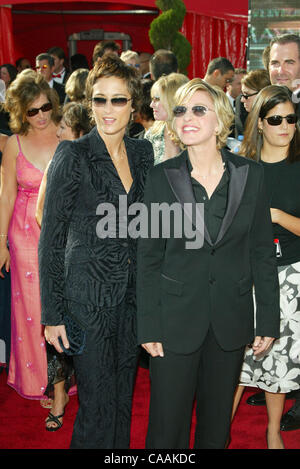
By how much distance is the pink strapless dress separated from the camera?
3.94 metres

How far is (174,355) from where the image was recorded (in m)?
2.51

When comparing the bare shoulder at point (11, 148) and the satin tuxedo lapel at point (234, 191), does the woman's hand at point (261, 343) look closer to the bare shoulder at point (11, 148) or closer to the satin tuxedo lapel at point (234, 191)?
the satin tuxedo lapel at point (234, 191)

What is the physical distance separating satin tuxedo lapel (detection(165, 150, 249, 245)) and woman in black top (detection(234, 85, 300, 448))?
0.70m

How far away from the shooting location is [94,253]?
→ 2619 millimetres

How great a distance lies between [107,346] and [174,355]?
0.34m

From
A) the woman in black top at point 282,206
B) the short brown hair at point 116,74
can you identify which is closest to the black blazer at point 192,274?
the short brown hair at point 116,74

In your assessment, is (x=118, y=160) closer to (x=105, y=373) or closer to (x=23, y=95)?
(x=105, y=373)

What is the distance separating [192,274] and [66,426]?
5.98 ft

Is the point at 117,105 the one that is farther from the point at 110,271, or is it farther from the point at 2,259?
the point at 2,259

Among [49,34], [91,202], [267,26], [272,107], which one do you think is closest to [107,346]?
[91,202]

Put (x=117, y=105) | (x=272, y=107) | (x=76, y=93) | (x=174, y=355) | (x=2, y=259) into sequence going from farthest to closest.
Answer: (x=76, y=93) < (x=2, y=259) < (x=272, y=107) < (x=117, y=105) < (x=174, y=355)

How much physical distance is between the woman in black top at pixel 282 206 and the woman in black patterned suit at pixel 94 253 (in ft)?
2.74

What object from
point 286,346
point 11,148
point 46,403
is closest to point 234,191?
point 286,346
